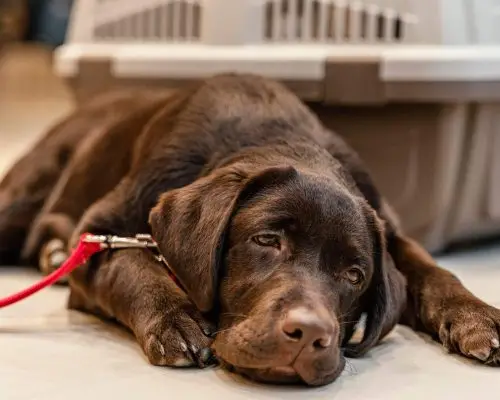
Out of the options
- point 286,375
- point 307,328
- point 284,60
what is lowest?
point 286,375

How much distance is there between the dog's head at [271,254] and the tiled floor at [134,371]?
0.05 metres

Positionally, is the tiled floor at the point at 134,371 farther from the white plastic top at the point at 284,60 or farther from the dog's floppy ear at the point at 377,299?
the white plastic top at the point at 284,60

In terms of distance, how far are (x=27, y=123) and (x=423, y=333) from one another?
3909 millimetres

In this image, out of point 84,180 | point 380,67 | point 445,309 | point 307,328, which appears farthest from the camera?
point 380,67

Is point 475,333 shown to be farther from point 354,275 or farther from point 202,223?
point 202,223

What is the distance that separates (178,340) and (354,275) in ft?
1.15

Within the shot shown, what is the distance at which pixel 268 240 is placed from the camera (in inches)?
67.6

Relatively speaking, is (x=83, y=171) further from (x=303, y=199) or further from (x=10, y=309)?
(x=303, y=199)

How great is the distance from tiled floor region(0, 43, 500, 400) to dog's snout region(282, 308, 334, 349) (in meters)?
0.13

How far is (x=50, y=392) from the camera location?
1.61m

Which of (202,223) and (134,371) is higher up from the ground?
(202,223)

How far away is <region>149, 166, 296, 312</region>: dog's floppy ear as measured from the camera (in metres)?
1.72

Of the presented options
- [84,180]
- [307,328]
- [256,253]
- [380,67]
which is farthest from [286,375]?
[380,67]

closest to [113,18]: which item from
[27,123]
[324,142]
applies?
[324,142]
